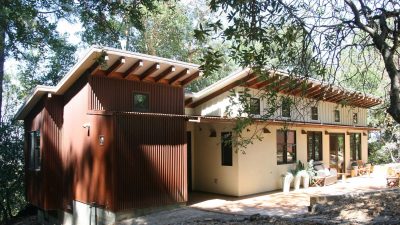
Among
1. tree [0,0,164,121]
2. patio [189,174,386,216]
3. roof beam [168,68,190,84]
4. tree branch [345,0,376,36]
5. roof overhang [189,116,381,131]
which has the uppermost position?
tree [0,0,164,121]

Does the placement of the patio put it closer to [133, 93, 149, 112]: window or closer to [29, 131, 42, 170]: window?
[133, 93, 149, 112]: window

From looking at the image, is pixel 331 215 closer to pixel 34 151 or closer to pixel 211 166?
pixel 211 166

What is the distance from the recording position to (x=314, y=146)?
55.3ft

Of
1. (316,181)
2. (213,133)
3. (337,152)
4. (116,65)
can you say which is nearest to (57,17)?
(116,65)

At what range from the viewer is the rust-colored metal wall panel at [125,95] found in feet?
35.1

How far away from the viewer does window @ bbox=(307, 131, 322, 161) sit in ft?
53.9

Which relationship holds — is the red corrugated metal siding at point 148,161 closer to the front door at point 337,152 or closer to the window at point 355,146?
the front door at point 337,152

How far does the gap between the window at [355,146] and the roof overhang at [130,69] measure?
37.1 feet

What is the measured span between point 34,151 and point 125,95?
4.83 metres

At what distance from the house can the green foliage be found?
2214mm

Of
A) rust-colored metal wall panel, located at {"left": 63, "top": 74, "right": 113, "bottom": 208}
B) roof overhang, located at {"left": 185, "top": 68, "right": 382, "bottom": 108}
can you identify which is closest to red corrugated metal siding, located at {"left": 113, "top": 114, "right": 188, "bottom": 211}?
rust-colored metal wall panel, located at {"left": 63, "top": 74, "right": 113, "bottom": 208}

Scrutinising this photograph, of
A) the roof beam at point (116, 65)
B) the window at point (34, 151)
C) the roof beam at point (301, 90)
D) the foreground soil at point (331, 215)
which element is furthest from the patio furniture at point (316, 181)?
the roof beam at point (301, 90)

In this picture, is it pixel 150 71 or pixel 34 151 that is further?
pixel 34 151

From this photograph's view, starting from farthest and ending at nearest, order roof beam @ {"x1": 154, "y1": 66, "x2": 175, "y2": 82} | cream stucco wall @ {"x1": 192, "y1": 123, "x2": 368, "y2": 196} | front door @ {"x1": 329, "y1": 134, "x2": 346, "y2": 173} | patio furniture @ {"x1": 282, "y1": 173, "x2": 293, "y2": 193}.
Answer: front door @ {"x1": 329, "y1": 134, "x2": 346, "y2": 173} < patio furniture @ {"x1": 282, "y1": 173, "x2": 293, "y2": 193} < cream stucco wall @ {"x1": 192, "y1": 123, "x2": 368, "y2": 196} < roof beam @ {"x1": 154, "y1": 66, "x2": 175, "y2": 82}
